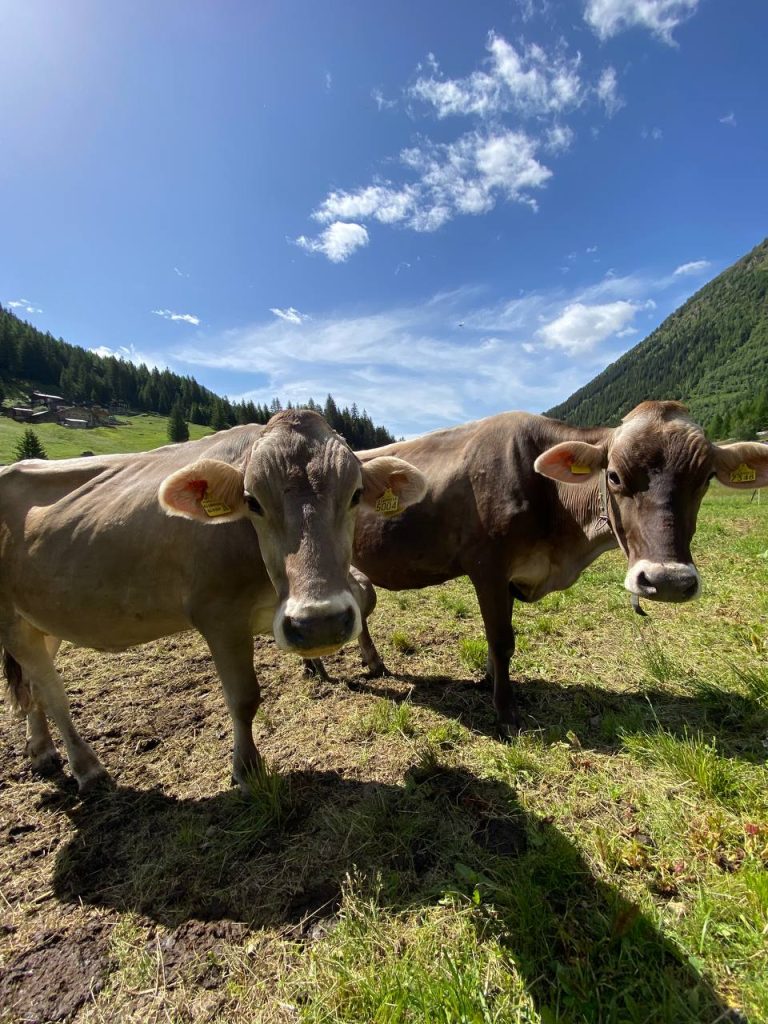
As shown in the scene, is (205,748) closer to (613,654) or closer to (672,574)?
(672,574)

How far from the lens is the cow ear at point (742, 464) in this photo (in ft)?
12.1

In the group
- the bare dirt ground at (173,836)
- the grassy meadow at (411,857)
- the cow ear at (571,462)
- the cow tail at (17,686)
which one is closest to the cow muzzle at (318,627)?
the grassy meadow at (411,857)

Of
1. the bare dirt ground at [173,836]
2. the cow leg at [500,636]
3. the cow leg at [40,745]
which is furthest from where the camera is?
the cow leg at [500,636]

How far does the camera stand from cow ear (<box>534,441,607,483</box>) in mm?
3873

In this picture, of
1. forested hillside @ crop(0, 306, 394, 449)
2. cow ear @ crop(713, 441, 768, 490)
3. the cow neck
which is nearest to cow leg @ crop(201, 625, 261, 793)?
the cow neck

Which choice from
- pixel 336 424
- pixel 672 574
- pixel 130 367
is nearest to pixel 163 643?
pixel 672 574

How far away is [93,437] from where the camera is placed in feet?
301

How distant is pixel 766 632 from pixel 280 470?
5770 millimetres

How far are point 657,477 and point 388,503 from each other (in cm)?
205

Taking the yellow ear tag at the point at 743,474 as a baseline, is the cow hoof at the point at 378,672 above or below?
below

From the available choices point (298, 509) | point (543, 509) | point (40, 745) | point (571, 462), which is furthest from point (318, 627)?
point (40, 745)

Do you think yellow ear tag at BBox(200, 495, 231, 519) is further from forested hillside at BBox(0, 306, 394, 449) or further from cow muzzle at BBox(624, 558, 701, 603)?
forested hillside at BBox(0, 306, 394, 449)

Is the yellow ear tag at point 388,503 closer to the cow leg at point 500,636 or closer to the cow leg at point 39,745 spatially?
the cow leg at point 500,636

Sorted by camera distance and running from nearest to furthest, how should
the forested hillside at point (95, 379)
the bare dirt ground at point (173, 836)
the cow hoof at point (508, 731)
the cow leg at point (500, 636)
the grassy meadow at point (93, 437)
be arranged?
the bare dirt ground at point (173, 836), the cow hoof at point (508, 731), the cow leg at point (500, 636), the grassy meadow at point (93, 437), the forested hillside at point (95, 379)
